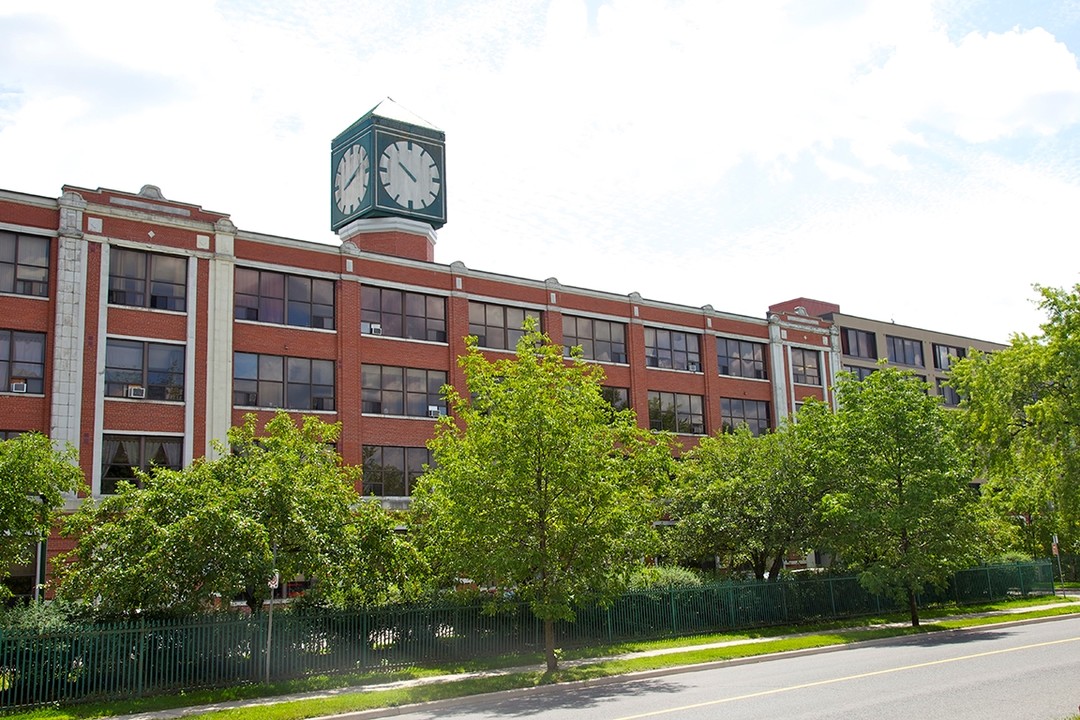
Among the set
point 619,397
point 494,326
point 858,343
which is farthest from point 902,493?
point 858,343

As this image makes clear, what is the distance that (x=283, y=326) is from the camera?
36.3 metres

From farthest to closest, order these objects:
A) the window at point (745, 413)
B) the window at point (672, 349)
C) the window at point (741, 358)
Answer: the window at point (741, 358) → the window at point (745, 413) → the window at point (672, 349)

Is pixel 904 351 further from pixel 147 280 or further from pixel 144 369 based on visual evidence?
pixel 144 369

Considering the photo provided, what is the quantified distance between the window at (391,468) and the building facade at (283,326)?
0.06m

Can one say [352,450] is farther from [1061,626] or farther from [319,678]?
[1061,626]

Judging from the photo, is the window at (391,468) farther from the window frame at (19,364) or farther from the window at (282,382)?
the window frame at (19,364)

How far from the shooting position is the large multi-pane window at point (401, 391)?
38.1 m

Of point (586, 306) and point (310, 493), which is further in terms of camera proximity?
point (586, 306)

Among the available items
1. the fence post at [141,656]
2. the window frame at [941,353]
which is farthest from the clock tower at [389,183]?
the window frame at [941,353]

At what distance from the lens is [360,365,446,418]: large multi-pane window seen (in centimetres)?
3809

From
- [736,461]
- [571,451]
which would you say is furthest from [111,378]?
[736,461]

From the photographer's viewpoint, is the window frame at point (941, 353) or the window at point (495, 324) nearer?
the window at point (495, 324)

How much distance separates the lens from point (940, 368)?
70.8m

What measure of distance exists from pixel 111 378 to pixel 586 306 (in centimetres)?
Result: 2133
